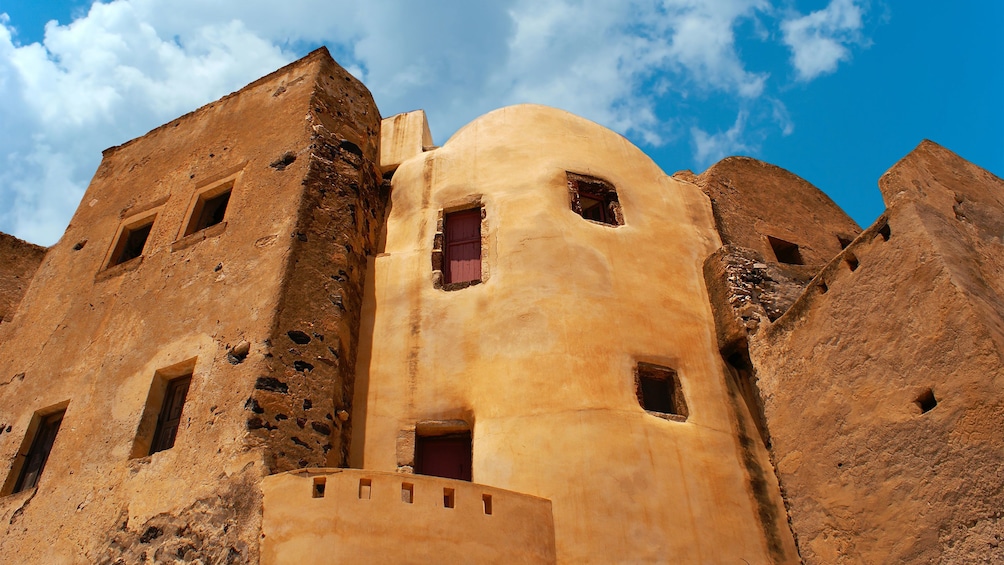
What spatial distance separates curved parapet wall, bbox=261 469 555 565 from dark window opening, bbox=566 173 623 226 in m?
5.33

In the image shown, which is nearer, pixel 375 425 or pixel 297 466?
pixel 297 466

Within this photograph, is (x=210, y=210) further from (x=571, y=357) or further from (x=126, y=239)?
(x=571, y=357)

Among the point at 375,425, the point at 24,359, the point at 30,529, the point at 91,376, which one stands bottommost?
the point at 30,529

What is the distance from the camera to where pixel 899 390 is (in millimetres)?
7574

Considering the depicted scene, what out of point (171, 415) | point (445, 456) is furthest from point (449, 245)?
point (171, 415)

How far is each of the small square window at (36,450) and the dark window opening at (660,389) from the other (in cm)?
717

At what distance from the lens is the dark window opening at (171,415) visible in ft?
29.0

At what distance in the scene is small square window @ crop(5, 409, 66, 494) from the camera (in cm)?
971

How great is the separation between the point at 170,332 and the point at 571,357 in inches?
190

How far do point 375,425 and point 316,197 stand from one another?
314 cm

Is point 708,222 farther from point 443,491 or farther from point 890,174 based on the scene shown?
point 443,491

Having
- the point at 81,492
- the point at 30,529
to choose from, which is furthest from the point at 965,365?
the point at 30,529

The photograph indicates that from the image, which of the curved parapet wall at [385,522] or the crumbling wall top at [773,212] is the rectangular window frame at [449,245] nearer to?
the curved parapet wall at [385,522]

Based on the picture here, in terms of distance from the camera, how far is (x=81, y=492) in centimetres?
857
